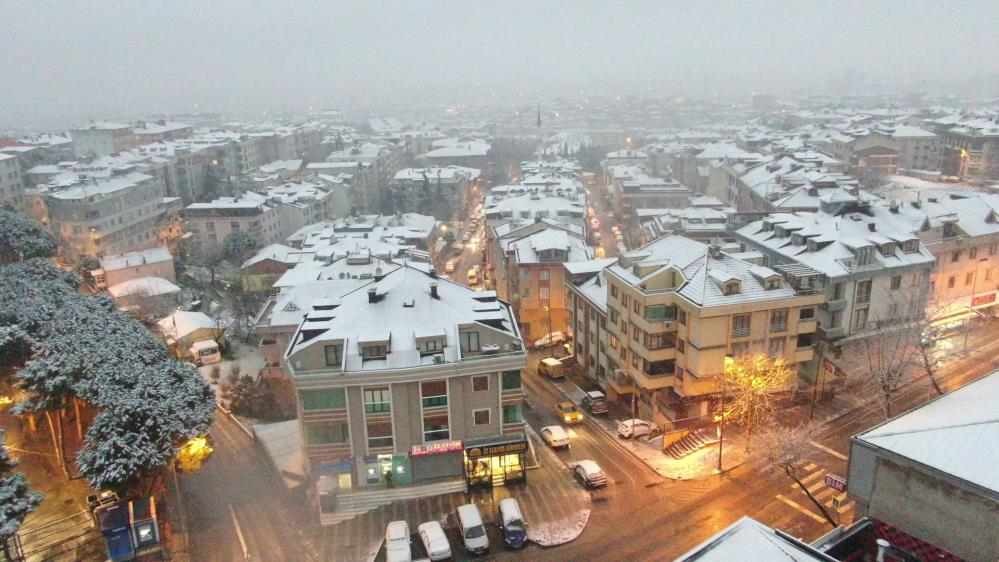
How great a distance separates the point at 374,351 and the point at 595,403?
40.4 feet

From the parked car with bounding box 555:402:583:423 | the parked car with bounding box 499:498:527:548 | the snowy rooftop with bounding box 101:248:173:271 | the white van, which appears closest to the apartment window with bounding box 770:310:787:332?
the parked car with bounding box 555:402:583:423

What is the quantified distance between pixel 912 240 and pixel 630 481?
21.2 meters

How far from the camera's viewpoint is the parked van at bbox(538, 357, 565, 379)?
39156mm

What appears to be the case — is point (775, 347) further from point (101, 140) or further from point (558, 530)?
point (101, 140)

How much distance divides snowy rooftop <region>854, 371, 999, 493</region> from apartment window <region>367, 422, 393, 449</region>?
1643 cm

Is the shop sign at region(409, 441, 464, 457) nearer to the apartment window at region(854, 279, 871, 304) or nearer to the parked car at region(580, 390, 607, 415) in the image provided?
the parked car at region(580, 390, 607, 415)

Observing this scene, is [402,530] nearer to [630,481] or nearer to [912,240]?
[630,481]

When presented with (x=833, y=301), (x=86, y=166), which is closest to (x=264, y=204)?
(x=86, y=166)

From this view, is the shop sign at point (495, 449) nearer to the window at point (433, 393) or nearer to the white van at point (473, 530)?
the window at point (433, 393)

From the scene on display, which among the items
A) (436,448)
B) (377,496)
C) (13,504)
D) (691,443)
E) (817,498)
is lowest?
(377,496)

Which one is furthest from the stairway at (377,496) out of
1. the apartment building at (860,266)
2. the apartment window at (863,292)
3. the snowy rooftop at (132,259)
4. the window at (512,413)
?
the snowy rooftop at (132,259)

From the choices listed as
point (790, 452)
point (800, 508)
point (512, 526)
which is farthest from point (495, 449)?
point (800, 508)

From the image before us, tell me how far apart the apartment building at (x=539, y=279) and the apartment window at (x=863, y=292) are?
1611cm

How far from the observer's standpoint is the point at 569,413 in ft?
110
